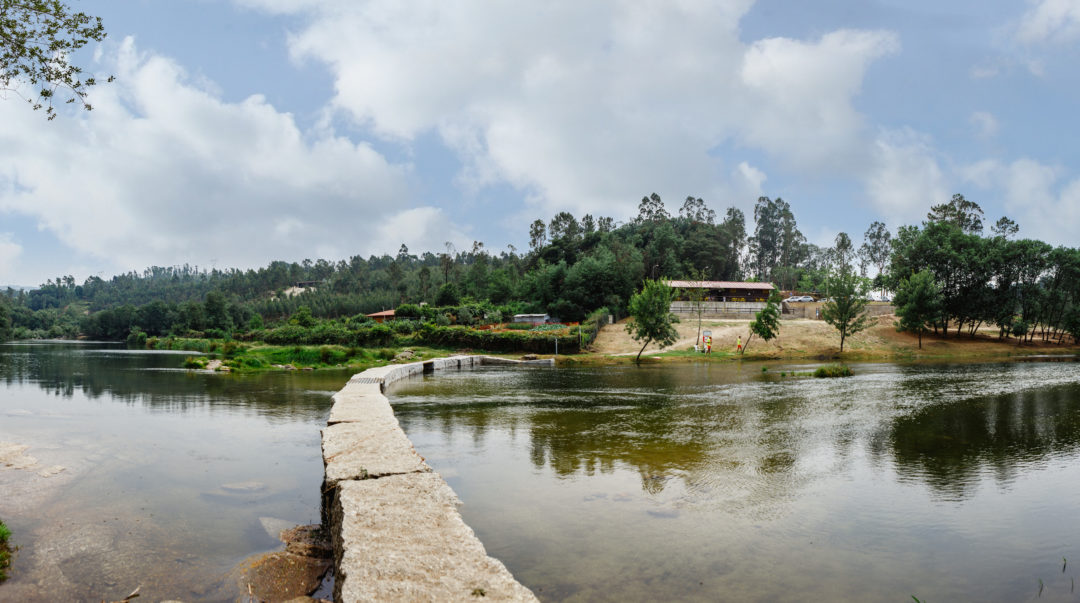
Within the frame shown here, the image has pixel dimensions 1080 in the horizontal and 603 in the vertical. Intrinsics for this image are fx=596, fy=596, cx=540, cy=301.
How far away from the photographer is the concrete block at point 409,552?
4672 mm

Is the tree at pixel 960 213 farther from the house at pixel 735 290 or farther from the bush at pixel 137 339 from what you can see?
the bush at pixel 137 339

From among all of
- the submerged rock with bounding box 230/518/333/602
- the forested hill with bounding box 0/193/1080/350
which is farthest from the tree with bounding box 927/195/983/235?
the submerged rock with bounding box 230/518/333/602

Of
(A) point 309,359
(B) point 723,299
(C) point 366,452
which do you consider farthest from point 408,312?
(C) point 366,452

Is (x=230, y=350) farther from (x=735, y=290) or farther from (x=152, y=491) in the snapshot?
(x=735, y=290)

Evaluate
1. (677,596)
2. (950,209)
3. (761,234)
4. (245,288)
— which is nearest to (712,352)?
(677,596)

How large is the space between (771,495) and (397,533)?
5.99 m

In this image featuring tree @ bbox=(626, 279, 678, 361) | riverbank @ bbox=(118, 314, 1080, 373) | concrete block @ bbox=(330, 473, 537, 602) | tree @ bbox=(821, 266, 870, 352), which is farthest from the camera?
tree @ bbox=(821, 266, 870, 352)

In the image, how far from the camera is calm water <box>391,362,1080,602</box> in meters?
6.27

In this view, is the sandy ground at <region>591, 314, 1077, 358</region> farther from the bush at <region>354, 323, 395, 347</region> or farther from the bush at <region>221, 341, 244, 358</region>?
the bush at <region>221, 341, 244, 358</region>

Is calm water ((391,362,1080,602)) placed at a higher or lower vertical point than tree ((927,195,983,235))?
lower

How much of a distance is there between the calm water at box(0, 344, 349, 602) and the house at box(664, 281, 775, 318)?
47.2 meters

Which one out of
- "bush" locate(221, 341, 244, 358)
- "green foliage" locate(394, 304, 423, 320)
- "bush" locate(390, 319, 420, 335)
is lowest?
"bush" locate(221, 341, 244, 358)

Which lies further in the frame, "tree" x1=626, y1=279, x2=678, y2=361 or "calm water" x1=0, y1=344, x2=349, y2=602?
"tree" x1=626, y1=279, x2=678, y2=361

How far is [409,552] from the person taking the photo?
544 cm
